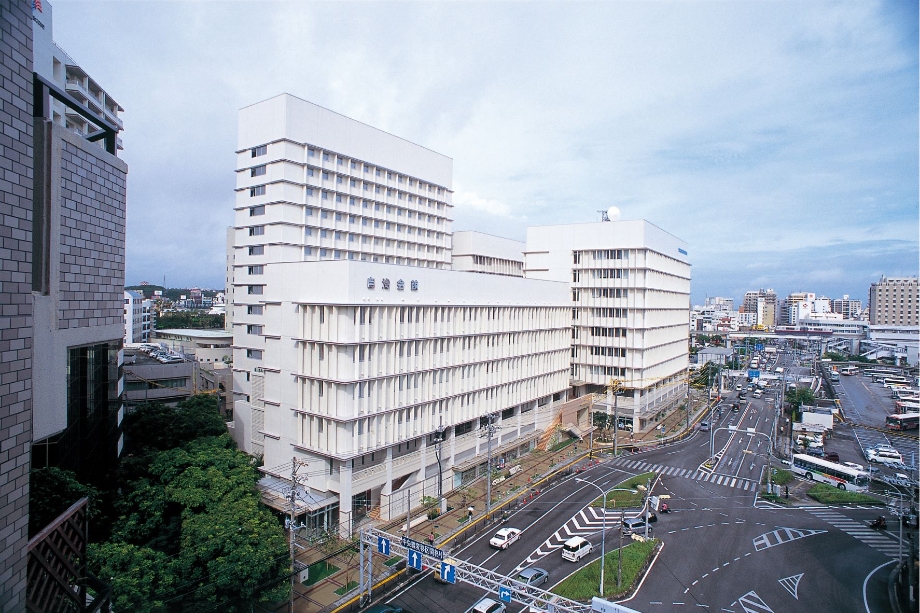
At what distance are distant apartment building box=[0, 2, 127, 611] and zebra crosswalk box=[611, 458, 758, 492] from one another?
144 feet

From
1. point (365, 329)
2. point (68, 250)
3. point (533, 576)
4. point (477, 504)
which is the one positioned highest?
point (68, 250)

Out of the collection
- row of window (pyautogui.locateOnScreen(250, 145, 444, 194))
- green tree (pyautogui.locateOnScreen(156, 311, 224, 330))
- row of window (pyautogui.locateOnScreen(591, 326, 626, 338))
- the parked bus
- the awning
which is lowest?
the parked bus

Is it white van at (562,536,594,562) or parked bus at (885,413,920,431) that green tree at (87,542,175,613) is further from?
parked bus at (885,413,920,431)

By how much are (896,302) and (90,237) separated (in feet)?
616

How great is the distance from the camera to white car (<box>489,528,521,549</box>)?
32.0 m

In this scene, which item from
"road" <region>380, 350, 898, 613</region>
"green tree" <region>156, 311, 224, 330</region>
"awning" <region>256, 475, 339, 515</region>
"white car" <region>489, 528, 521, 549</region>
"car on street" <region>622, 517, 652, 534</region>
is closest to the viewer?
"road" <region>380, 350, 898, 613</region>

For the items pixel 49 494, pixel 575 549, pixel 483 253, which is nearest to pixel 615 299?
pixel 483 253

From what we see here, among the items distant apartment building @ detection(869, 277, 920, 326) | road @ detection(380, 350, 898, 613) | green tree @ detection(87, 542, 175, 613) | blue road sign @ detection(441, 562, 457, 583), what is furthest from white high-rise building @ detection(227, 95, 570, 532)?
distant apartment building @ detection(869, 277, 920, 326)

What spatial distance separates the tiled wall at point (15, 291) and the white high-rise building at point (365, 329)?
22692 millimetres

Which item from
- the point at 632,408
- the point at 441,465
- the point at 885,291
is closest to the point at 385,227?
the point at 441,465

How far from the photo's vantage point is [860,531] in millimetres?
35844

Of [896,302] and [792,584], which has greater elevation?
[896,302]

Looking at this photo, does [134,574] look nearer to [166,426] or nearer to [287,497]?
[287,497]

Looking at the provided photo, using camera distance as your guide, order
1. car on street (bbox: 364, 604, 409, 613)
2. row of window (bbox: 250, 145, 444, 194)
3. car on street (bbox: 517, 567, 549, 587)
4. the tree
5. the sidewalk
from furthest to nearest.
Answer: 1. row of window (bbox: 250, 145, 444, 194)
2. the tree
3. car on street (bbox: 517, 567, 549, 587)
4. the sidewalk
5. car on street (bbox: 364, 604, 409, 613)
